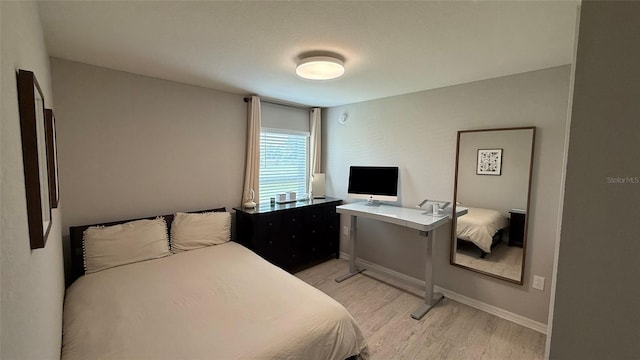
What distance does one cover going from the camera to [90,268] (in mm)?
2193

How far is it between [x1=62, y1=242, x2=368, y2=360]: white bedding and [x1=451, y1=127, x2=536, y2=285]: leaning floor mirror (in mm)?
1670

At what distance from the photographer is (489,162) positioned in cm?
262

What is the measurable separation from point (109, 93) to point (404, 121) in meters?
3.10

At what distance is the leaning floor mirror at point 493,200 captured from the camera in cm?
244

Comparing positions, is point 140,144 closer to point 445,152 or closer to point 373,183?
Answer: point 373,183

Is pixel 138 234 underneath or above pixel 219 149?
underneath

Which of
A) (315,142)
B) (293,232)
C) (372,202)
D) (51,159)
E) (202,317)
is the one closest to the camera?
(51,159)

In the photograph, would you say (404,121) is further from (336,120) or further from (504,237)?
(504,237)

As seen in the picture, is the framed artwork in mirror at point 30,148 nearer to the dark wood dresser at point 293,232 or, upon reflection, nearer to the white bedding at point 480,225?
the dark wood dresser at point 293,232

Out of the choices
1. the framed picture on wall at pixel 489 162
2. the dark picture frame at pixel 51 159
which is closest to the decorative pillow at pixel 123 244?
the dark picture frame at pixel 51 159

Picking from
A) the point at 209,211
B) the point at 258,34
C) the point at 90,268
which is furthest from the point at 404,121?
the point at 90,268

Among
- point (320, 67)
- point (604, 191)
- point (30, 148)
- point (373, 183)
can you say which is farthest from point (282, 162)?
point (604, 191)

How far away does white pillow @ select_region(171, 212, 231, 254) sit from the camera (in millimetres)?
2686

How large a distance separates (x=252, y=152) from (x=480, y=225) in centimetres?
276
